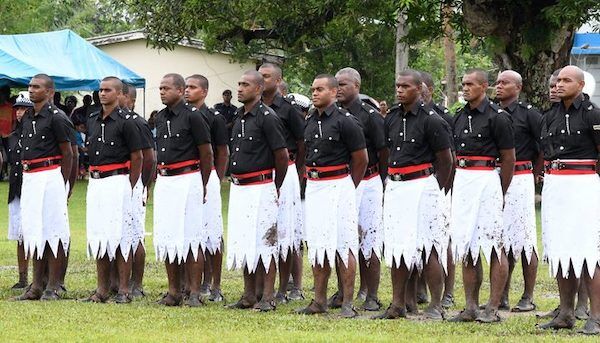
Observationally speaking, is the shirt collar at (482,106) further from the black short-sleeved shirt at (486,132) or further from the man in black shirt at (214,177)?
the man in black shirt at (214,177)

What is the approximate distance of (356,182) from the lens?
12.3 meters

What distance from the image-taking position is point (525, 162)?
12.9 m

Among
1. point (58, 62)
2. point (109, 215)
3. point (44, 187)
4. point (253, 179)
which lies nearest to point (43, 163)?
point (44, 187)

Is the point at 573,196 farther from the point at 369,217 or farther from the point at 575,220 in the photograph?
the point at 369,217

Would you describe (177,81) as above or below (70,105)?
below

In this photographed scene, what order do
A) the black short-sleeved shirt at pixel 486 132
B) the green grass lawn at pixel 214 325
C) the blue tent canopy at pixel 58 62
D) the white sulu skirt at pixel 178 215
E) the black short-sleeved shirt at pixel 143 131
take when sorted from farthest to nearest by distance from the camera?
1. the blue tent canopy at pixel 58 62
2. the black short-sleeved shirt at pixel 143 131
3. the white sulu skirt at pixel 178 215
4. the black short-sleeved shirt at pixel 486 132
5. the green grass lawn at pixel 214 325

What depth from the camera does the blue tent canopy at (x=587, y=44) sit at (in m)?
33.2

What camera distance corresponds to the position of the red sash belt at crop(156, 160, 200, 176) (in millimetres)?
12867

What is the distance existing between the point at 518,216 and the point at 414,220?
57.8 inches

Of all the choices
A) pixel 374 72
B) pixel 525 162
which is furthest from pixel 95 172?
pixel 374 72

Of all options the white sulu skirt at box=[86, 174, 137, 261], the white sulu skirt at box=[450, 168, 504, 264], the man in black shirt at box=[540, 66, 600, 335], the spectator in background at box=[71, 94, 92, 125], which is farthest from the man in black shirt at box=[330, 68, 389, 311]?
the spectator in background at box=[71, 94, 92, 125]

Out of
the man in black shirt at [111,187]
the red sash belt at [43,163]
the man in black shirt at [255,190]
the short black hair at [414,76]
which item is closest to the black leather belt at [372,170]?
the man in black shirt at [255,190]

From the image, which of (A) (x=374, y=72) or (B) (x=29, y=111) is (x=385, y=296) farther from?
(A) (x=374, y=72)

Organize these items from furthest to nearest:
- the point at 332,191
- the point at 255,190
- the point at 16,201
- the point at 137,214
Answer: the point at 16,201 < the point at 137,214 < the point at 255,190 < the point at 332,191
